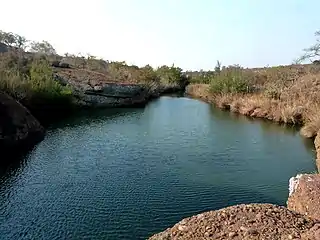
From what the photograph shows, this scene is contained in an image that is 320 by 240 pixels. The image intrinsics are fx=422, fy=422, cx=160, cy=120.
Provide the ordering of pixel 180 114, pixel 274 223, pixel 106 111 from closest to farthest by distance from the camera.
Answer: pixel 274 223 → pixel 180 114 → pixel 106 111

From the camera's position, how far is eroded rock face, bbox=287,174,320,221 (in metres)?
12.2

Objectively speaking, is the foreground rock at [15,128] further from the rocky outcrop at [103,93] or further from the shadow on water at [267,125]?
the shadow on water at [267,125]

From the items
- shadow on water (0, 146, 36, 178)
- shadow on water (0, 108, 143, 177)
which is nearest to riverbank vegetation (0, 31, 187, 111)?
shadow on water (0, 108, 143, 177)

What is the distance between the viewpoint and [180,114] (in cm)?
4722

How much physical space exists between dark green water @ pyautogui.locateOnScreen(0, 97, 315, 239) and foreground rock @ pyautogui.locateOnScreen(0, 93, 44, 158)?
4.50ft

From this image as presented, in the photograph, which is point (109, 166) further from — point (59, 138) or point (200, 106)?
point (200, 106)

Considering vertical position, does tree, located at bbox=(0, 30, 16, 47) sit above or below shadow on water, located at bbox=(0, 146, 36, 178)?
above

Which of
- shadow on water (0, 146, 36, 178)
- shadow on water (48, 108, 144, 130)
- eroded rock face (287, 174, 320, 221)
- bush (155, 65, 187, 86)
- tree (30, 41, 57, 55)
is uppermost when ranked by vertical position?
tree (30, 41, 57, 55)

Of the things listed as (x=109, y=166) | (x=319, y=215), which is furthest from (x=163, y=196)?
(x=319, y=215)

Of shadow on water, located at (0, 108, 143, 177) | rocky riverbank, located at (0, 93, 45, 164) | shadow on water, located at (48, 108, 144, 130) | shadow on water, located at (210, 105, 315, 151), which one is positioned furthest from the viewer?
shadow on water, located at (48, 108, 144, 130)

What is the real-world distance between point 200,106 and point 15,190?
3874cm

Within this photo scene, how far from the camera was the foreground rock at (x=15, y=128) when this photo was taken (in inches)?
1142

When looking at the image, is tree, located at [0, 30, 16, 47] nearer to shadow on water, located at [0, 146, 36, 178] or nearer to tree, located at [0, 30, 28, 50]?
tree, located at [0, 30, 28, 50]

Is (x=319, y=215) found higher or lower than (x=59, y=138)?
higher
